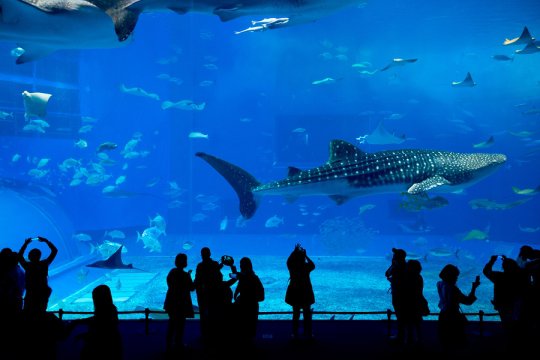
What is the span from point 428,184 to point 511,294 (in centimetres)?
192

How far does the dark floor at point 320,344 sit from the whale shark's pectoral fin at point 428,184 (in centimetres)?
162

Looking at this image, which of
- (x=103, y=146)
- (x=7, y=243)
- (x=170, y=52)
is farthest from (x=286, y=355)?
(x=170, y=52)

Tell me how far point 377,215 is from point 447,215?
14.9 ft

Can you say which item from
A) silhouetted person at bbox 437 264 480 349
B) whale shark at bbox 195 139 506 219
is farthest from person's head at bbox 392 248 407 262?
whale shark at bbox 195 139 506 219

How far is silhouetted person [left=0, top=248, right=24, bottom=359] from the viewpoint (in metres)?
3.33

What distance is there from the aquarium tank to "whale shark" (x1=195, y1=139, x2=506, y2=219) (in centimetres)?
2

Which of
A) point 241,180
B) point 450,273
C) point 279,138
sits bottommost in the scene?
point 450,273

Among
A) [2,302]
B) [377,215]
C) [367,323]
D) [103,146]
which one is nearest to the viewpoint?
[2,302]

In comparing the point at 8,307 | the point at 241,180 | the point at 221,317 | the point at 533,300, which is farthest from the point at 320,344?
the point at 8,307

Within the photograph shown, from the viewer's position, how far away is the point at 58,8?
437 centimetres

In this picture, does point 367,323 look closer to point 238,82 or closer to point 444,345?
point 444,345

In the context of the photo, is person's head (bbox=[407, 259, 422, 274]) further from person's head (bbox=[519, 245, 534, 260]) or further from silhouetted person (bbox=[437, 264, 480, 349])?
person's head (bbox=[519, 245, 534, 260])

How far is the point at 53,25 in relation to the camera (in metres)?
4.75

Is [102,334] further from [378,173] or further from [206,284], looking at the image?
[378,173]
